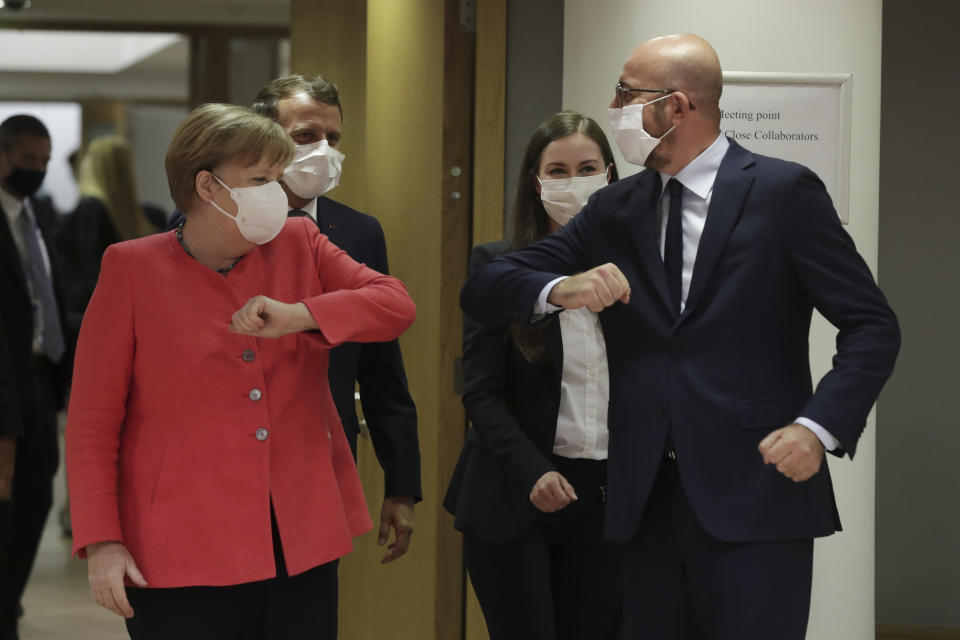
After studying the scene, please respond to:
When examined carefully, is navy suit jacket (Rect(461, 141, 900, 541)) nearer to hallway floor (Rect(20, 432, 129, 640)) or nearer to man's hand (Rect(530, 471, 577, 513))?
man's hand (Rect(530, 471, 577, 513))

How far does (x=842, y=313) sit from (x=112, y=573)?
1.30 metres

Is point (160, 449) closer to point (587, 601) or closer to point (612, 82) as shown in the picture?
point (587, 601)

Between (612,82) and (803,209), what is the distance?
4.09 ft

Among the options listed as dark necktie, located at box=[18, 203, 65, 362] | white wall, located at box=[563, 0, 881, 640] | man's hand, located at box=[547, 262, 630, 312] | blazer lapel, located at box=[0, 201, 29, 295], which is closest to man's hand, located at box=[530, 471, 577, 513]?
man's hand, located at box=[547, 262, 630, 312]

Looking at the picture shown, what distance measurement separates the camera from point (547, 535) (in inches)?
104

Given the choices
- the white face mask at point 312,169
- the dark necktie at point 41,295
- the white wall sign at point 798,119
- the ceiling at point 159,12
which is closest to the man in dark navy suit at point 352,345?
the white face mask at point 312,169

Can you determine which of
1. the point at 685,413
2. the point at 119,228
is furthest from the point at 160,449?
the point at 119,228

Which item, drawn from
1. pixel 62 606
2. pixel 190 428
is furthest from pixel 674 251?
pixel 62 606

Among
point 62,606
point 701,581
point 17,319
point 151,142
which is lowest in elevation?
point 62,606

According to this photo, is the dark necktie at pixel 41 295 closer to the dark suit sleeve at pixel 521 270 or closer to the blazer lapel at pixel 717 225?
the dark suit sleeve at pixel 521 270

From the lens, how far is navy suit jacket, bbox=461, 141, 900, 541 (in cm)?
210

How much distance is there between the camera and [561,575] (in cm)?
266

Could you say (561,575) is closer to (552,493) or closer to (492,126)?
(552,493)

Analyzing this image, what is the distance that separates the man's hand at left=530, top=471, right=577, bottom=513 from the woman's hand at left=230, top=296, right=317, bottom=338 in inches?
28.1
